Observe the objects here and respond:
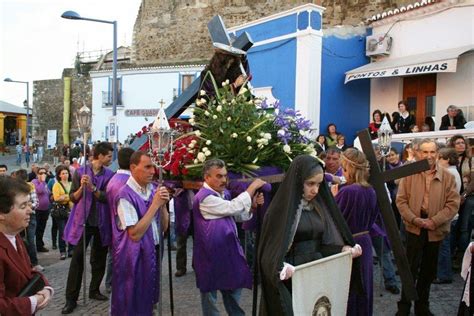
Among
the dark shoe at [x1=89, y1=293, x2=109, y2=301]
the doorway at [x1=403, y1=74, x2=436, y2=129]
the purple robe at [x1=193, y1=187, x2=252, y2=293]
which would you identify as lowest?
the dark shoe at [x1=89, y1=293, x2=109, y2=301]

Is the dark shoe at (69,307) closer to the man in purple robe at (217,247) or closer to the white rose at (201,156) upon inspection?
the man in purple robe at (217,247)

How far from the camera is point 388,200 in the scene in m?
4.67

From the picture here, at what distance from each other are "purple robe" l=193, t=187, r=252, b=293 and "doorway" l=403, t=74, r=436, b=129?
924 centimetres

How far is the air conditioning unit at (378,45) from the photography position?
13344 mm

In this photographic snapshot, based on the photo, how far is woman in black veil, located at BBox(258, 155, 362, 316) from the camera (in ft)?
11.8

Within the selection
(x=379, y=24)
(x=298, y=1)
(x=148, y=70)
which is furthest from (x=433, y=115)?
(x=148, y=70)

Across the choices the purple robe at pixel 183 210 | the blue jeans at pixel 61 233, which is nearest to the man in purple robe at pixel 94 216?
the purple robe at pixel 183 210

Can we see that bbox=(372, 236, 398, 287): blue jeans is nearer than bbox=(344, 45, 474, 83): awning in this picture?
Yes

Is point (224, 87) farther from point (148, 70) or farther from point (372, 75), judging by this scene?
point (148, 70)

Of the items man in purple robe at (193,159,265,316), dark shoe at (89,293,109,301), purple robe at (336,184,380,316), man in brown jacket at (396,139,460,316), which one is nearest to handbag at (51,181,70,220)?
dark shoe at (89,293,109,301)

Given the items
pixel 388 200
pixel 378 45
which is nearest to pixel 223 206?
pixel 388 200

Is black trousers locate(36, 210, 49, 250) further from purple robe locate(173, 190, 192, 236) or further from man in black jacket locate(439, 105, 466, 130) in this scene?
man in black jacket locate(439, 105, 466, 130)

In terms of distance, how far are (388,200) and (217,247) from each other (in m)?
1.65

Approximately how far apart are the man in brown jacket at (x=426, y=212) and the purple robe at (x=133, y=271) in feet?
9.13
